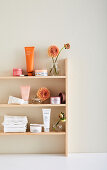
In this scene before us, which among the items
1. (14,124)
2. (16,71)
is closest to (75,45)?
(16,71)

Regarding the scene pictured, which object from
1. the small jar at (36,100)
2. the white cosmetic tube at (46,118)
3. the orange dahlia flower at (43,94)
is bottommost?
the white cosmetic tube at (46,118)

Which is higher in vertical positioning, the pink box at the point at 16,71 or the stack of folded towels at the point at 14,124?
the pink box at the point at 16,71

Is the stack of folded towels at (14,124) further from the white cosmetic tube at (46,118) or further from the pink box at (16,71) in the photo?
the pink box at (16,71)

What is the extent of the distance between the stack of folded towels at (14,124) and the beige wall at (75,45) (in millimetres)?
166

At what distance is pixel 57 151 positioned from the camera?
1.92 meters

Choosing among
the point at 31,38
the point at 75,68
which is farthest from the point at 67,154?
the point at 31,38

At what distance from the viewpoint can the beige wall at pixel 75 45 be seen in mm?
1904

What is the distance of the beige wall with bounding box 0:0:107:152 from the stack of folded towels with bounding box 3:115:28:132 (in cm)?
17

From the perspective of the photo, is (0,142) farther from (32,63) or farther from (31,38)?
(31,38)

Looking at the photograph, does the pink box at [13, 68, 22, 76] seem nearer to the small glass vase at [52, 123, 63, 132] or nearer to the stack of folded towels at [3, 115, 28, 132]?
the stack of folded towels at [3, 115, 28, 132]

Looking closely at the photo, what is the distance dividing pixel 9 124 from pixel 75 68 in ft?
2.38

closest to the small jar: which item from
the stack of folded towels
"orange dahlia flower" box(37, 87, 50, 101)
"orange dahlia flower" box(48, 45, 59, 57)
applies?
"orange dahlia flower" box(37, 87, 50, 101)

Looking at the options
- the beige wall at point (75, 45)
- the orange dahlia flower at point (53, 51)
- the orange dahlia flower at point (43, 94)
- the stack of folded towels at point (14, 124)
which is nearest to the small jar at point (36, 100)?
the orange dahlia flower at point (43, 94)

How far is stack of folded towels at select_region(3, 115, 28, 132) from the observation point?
1807 mm
